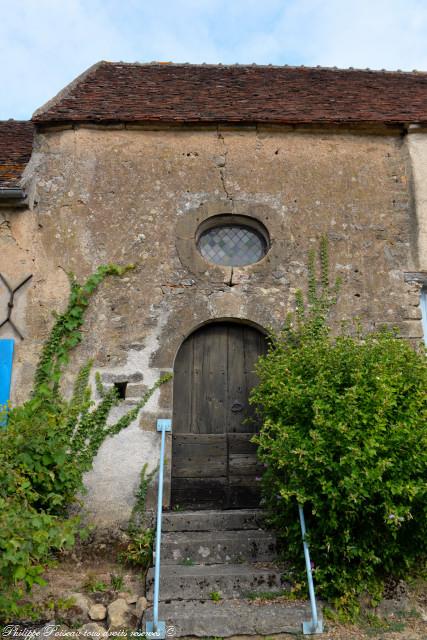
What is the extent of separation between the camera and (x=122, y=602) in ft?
15.0

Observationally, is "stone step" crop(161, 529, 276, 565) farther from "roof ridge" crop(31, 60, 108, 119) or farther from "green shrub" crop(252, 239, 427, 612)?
"roof ridge" crop(31, 60, 108, 119)

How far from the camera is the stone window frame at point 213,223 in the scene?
6.41m

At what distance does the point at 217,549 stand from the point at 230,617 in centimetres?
84

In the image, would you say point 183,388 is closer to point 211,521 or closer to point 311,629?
point 211,521

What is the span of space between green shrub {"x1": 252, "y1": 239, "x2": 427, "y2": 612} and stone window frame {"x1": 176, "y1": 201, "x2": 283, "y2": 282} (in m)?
1.77

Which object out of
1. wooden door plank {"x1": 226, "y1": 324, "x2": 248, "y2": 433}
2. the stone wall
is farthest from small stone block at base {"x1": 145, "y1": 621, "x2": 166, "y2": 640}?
wooden door plank {"x1": 226, "y1": 324, "x2": 248, "y2": 433}

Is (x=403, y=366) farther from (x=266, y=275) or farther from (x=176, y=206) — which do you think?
(x=176, y=206)

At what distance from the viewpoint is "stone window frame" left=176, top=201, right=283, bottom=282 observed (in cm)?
641

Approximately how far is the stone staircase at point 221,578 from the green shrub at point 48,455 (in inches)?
35.6

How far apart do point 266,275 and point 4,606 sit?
13.5 feet

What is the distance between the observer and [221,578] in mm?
4645

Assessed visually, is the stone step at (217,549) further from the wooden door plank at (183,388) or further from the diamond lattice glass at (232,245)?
the diamond lattice glass at (232,245)

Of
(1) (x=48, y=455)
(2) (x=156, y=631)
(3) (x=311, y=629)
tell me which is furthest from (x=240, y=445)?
(2) (x=156, y=631)

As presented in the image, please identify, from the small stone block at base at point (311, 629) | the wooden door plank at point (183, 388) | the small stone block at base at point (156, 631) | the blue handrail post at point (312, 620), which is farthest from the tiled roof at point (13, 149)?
the small stone block at base at point (311, 629)
